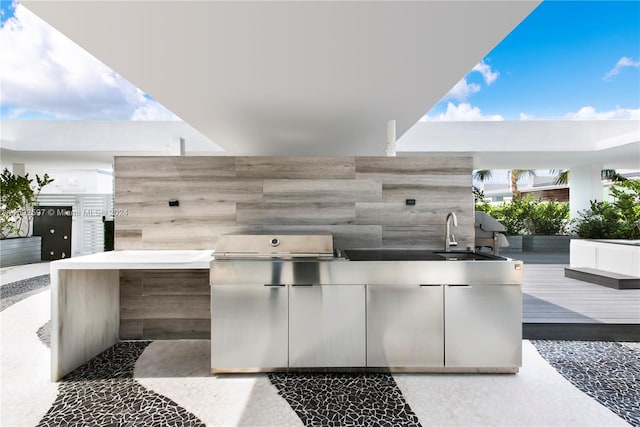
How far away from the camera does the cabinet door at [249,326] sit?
2307mm

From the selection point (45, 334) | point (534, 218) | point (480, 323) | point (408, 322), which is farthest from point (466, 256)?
point (534, 218)

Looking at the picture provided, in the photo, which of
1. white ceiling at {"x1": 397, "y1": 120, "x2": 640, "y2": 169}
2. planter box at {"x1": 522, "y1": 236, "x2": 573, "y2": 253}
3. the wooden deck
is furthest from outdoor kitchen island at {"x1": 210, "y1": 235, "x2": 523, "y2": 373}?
planter box at {"x1": 522, "y1": 236, "x2": 573, "y2": 253}

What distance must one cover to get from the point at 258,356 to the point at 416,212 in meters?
1.78

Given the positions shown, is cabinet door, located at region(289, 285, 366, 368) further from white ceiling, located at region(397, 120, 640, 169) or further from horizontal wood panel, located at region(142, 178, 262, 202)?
white ceiling, located at region(397, 120, 640, 169)

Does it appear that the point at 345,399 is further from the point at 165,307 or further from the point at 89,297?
the point at 89,297

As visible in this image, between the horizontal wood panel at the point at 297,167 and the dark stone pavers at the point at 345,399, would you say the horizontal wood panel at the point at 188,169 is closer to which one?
the horizontal wood panel at the point at 297,167

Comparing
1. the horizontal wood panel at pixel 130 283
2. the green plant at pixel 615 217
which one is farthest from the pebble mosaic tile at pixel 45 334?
the green plant at pixel 615 217

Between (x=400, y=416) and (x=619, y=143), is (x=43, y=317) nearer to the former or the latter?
(x=400, y=416)

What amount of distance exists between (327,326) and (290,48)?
6.81 ft

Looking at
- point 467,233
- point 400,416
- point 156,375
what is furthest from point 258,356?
→ point 467,233

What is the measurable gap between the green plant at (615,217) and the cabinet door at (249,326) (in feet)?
29.4

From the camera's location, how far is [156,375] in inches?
93.7

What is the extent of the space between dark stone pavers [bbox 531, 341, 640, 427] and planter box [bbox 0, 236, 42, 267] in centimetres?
918

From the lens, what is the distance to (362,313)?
2307mm
